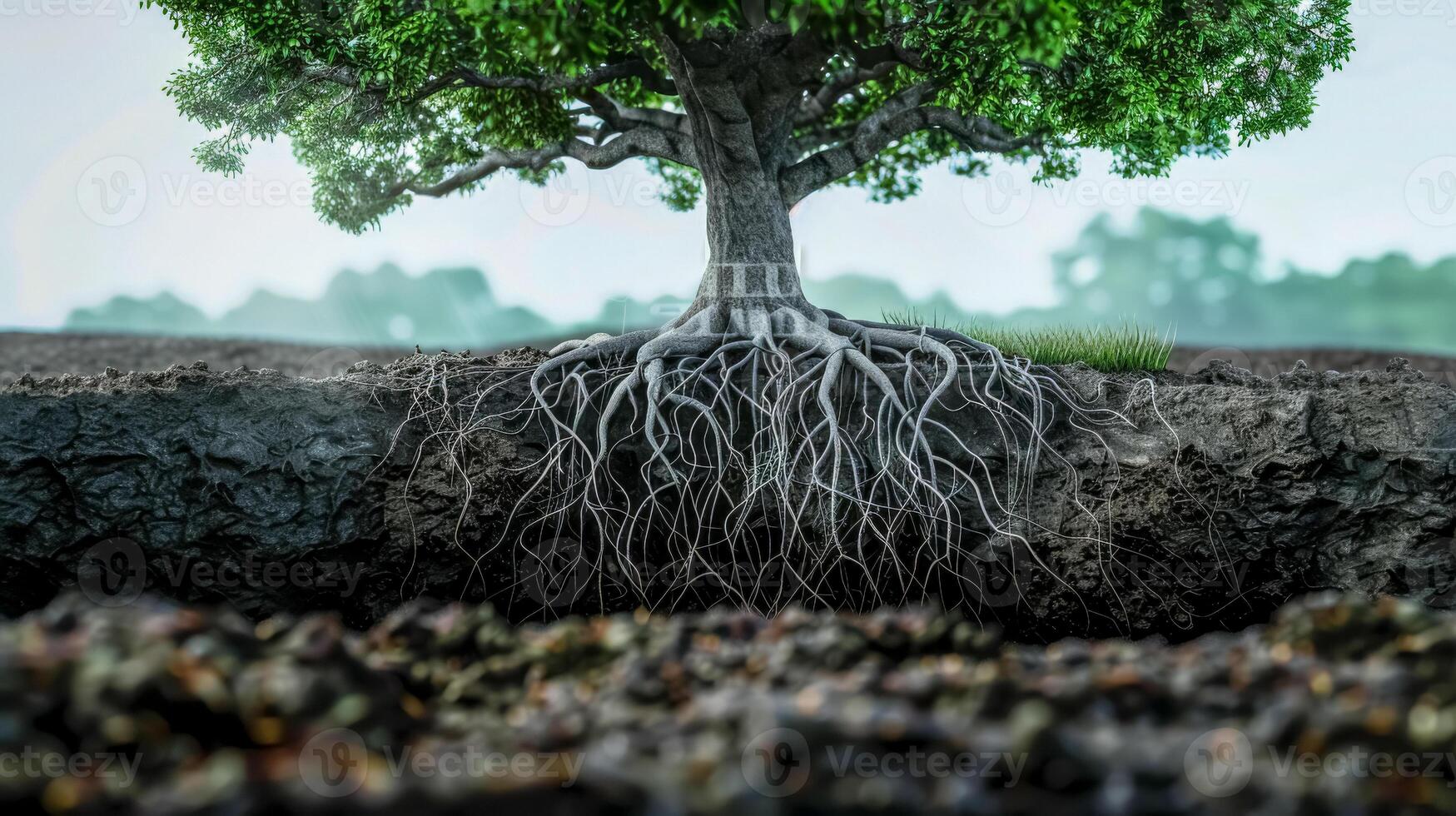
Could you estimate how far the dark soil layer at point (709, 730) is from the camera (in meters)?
1.31

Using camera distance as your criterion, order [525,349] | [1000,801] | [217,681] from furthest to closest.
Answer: [525,349] → [217,681] → [1000,801]

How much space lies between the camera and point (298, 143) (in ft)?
20.4

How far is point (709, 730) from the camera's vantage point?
1417 mm

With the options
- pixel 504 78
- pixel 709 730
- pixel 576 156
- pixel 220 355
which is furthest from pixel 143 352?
pixel 709 730

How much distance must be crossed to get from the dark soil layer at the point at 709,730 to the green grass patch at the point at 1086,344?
388cm

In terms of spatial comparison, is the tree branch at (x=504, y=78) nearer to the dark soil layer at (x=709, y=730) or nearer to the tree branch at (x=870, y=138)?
the tree branch at (x=870, y=138)

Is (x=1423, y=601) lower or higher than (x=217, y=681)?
lower

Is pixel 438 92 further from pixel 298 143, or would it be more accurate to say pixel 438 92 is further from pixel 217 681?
pixel 217 681

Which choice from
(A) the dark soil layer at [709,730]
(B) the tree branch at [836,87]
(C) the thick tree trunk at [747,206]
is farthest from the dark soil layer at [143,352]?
(A) the dark soil layer at [709,730]

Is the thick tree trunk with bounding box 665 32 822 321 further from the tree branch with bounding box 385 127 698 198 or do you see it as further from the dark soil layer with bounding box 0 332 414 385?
the dark soil layer with bounding box 0 332 414 385

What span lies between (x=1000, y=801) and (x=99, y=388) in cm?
429

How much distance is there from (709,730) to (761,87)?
13.6ft

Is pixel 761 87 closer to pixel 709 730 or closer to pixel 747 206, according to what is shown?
pixel 747 206

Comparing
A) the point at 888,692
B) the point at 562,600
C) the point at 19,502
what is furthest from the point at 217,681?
the point at 19,502
